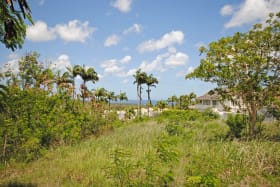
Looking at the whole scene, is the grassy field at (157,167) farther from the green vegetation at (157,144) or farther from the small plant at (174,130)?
the small plant at (174,130)

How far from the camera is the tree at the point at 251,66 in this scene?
6898 mm

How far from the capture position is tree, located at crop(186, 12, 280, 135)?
6.90 meters

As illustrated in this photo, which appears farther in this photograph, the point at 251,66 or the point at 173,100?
the point at 173,100

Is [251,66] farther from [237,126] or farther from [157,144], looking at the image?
[157,144]

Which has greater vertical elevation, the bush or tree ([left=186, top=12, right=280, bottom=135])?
tree ([left=186, top=12, right=280, bottom=135])

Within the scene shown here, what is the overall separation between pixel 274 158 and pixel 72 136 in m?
6.83

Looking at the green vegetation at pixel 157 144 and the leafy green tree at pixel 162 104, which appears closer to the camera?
the green vegetation at pixel 157 144

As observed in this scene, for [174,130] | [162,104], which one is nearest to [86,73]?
[162,104]

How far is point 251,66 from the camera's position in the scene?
7.00 meters

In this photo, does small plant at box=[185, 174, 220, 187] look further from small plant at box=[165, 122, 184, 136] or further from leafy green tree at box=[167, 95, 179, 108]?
leafy green tree at box=[167, 95, 179, 108]

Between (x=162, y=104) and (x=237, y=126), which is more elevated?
(x=162, y=104)

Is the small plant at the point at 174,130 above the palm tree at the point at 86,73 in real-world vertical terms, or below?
below

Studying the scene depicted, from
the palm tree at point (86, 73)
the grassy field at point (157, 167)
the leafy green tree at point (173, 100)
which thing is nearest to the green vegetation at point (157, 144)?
the grassy field at point (157, 167)

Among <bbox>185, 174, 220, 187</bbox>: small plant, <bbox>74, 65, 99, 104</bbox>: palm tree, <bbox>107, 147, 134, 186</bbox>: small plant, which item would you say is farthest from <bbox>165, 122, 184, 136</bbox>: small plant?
<bbox>74, 65, 99, 104</bbox>: palm tree
